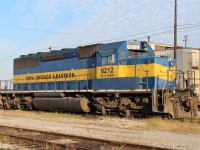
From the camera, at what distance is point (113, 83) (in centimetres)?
1653

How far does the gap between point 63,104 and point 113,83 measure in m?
3.83

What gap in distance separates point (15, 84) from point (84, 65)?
804 centimetres

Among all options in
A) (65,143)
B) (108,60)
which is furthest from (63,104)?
(65,143)

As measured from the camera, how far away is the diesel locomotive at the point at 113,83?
15.0m

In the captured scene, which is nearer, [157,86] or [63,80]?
[157,86]

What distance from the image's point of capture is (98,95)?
17.5 meters

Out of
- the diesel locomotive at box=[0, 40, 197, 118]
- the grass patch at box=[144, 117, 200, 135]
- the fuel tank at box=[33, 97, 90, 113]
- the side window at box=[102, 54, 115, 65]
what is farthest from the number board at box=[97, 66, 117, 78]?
the grass patch at box=[144, 117, 200, 135]

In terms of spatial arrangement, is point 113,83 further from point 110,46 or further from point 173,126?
point 173,126

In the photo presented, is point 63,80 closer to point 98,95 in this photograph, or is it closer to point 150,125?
point 98,95

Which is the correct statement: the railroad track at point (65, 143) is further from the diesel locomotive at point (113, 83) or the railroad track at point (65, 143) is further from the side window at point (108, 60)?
the side window at point (108, 60)

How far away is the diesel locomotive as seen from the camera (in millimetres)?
15000

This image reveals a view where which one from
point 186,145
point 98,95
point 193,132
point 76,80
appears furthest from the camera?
point 76,80

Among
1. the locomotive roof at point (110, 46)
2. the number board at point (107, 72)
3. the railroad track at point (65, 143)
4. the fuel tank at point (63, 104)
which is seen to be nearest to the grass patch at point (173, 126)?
the number board at point (107, 72)

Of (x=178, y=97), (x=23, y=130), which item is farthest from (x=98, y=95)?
(x=23, y=130)
